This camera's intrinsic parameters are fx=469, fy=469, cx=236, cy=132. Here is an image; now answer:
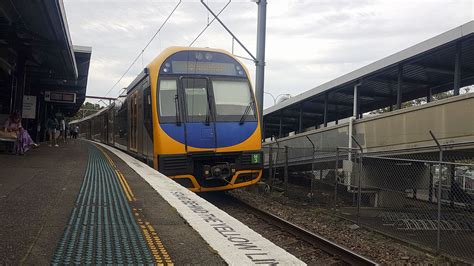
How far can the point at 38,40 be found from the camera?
16.5m

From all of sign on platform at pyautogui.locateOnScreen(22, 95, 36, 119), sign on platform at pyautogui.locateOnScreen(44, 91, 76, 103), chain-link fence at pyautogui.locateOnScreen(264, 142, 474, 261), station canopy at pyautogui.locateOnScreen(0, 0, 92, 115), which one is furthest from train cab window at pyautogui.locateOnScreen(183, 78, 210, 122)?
sign on platform at pyautogui.locateOnScreen(44, 91, 76, 103)

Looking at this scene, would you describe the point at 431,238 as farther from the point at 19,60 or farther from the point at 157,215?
the point at 19,60

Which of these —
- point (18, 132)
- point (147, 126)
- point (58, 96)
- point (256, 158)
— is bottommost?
point (256, 158)

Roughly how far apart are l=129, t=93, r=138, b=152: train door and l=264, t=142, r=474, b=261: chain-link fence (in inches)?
194

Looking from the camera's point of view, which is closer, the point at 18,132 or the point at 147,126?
the point at 147,126

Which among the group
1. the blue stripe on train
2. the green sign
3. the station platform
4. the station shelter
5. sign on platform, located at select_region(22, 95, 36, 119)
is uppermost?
the station shelter

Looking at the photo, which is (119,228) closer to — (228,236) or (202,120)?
(228,236)

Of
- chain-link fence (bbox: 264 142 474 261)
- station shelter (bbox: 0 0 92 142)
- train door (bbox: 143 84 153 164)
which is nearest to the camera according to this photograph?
chain-link fence (bbox: 264 142 474 261)

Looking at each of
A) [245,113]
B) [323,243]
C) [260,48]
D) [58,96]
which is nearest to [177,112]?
[245,113]

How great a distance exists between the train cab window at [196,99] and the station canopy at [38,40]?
3913 mm

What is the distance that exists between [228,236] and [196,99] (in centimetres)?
691

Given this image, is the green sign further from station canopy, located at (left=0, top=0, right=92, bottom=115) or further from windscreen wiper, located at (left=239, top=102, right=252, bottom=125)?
station canopy, located at (left=0, top=0, right=92, bottom=115)

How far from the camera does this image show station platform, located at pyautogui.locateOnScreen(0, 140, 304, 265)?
13.6 ft

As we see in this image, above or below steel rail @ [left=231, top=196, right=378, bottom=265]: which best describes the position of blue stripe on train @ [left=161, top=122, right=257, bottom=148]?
above
